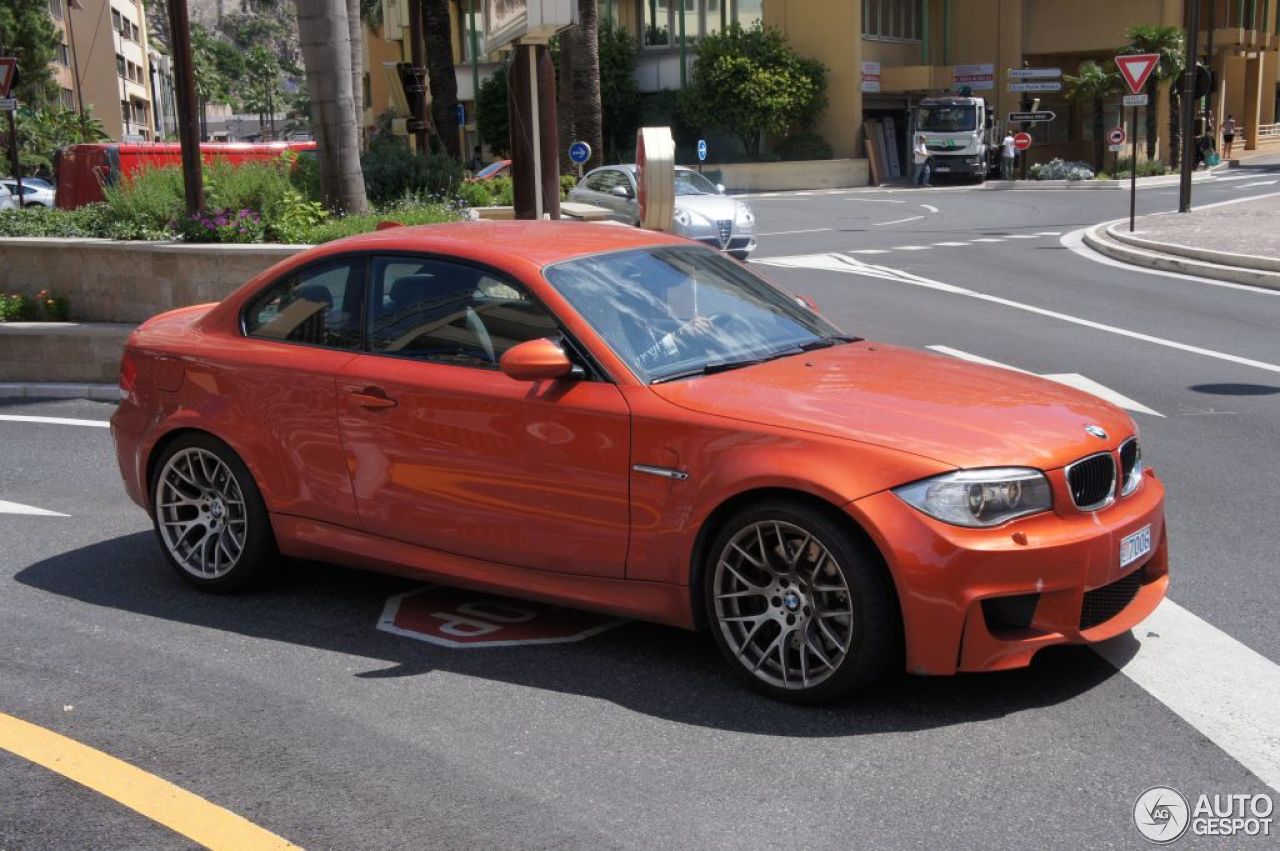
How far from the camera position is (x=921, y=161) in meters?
49.9

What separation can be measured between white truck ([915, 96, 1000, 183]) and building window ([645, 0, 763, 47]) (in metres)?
9.47

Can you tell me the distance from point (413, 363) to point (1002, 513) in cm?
245

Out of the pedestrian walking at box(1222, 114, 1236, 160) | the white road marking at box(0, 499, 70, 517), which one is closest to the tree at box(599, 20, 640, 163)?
the pedestrian walking at box(1222, 114, 1236, 160)

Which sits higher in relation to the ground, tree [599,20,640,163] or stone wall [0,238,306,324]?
tree [599,20,640,163]

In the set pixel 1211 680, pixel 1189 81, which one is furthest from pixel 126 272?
pixel 1189 81

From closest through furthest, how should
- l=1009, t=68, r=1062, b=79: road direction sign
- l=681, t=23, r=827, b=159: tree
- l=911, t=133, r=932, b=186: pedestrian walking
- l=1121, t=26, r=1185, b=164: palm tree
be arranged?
l=911, t=133, r=932, b=186: pedestrian walking, l=1121, t=26, r=1185, b=164: palm tree, l=681, t=23, r=827, b=159: tree, l=1009, t=68, r=1062, b=79: road direction sign

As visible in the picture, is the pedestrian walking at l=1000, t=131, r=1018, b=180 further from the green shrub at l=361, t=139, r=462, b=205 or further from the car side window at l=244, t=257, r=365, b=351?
the car side window at l=244, t=257, r=365, b=351

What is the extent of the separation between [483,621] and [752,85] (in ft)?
157

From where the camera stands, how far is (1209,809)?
156 inches

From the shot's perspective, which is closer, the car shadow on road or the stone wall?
the car shadow on road

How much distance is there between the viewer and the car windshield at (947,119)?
159 feet

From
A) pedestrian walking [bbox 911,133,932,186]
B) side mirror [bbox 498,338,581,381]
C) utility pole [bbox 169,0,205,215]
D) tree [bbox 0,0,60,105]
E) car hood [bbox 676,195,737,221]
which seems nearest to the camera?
side mirror [bbox 498,338,581,381]

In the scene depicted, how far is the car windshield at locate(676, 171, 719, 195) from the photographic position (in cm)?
2291

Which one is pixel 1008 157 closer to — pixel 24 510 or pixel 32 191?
pixel 32 191
